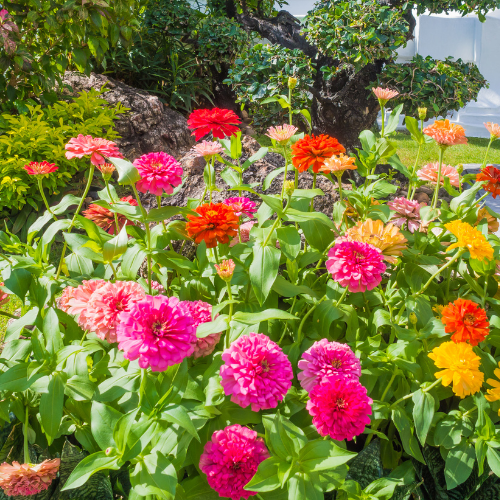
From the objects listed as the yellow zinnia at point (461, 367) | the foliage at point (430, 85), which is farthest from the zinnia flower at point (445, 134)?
the foliage at point (430, 85)

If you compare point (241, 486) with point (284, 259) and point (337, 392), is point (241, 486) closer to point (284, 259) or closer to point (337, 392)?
point (337, 392)

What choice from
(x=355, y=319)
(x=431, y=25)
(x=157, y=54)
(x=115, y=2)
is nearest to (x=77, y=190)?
(x=115, y=2)

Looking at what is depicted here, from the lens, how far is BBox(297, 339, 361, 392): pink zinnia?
2.52 ft

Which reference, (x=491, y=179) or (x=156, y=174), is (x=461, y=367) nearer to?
(x=491, y=179)

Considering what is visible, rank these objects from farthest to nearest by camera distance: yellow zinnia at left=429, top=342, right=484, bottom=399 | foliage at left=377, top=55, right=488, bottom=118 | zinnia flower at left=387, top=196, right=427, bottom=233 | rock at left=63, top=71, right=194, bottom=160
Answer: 1. rock at left=63, top=71, right=194, bottom=160
2. foliage at left=377, top=55, right=488, bottom=118
3. zinnia flower at left=387, top=196, right=427, bottom=233
4. yellow zinnia at left=429, top=342, right=484, bottom=399

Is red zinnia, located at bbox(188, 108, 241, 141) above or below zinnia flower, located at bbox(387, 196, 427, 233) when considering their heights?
above

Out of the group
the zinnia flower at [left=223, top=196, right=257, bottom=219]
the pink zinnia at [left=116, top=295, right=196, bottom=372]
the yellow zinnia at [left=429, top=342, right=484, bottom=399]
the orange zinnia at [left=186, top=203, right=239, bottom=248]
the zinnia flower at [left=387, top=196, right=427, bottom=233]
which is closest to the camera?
the pink zinnia at [left=116, top=295, right=196, bottom=372]

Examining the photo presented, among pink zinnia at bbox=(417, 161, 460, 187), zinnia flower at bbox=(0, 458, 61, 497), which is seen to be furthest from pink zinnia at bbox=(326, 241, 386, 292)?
zinnia flower at bbox=(0, 458, 61, 497)

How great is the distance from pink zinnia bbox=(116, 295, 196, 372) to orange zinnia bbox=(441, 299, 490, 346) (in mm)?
508

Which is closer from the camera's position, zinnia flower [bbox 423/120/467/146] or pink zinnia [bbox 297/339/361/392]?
pink zinnia [bbox 297/339/361/392]

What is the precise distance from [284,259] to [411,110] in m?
2.25

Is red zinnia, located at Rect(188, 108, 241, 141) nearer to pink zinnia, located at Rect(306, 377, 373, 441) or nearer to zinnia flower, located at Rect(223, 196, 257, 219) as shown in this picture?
zinnia flower, located at Rect(223, 196, 257, 219)

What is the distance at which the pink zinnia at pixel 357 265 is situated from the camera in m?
0.85

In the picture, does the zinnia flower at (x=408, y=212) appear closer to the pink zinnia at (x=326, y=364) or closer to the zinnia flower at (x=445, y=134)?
the zinnia flower at (x=445, y=134)
